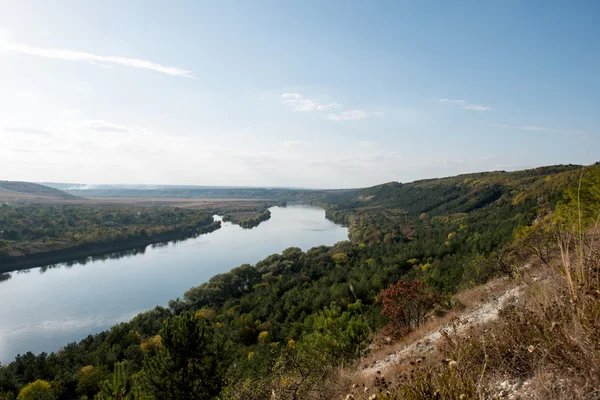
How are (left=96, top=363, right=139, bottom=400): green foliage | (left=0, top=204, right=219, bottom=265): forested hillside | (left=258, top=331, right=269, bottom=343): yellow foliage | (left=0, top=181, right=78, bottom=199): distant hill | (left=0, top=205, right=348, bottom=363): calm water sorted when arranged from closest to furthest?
(left=96, top=363, right=139, bottom=400): green foliage → (left=258, top=331, right=269, bottom=343): yellow foliage → (left=0, top=205, right=348, bottom=363): calm water → (left=0, top=204, right=219, bottom=265): forested hillside → (left=0, top=181, right=78, bottom=199): distant hill

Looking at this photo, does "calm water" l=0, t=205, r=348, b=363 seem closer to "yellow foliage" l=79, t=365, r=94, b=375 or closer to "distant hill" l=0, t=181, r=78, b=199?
"yellow foliage" l=79, t=365, r=94, b=375

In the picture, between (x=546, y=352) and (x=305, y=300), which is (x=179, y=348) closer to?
(x=546, y=352)

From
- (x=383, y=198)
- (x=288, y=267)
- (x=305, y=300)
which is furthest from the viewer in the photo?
(x=383, y=198)

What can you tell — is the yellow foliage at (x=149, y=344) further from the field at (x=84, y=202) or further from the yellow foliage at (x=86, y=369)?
the field at (x=84, y=202)

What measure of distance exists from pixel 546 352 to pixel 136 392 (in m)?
8.56

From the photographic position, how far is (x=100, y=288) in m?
35.5

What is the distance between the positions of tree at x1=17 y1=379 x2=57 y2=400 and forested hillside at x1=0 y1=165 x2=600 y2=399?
0.09 m

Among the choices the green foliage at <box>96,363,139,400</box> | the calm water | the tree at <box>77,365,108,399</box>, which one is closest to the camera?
the green foliage at <box>96,363,139,400</box>

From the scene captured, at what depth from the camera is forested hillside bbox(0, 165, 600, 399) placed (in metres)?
9.17

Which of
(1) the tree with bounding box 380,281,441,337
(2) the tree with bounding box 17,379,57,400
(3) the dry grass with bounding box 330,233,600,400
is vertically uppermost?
(3) the dry grass with bounding box 330,233,600,400

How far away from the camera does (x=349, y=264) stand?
38.1m

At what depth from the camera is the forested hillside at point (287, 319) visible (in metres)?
9.17

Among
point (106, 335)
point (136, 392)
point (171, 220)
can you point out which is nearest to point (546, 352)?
point (136, 392)

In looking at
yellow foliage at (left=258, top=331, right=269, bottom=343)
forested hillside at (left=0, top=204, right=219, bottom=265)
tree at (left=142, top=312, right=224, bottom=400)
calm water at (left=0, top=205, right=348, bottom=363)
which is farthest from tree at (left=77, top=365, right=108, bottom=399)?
forested hillside at (left=0, top=204, right=219, bottom=265)
